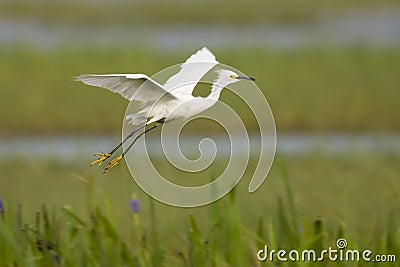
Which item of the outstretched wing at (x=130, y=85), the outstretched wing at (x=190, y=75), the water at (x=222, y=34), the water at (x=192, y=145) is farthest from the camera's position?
the water at (x=222, y=34)

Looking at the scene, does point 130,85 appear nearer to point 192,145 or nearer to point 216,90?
point 216,90

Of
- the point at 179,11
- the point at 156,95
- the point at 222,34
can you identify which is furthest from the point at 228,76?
the point at 179,11

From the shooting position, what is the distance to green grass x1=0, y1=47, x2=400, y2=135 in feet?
33.1

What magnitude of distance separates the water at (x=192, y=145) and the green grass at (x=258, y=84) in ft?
0.92

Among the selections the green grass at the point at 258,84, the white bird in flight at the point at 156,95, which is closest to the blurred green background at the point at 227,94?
the green grass at the point at 258,84

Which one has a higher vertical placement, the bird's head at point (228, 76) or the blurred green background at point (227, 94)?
the bird's head at point (228, 76)

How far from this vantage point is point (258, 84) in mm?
10875

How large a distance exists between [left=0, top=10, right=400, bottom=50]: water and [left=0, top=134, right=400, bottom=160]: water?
3434 mm

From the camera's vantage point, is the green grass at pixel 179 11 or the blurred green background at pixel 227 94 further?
the green grass at pixel 179 11

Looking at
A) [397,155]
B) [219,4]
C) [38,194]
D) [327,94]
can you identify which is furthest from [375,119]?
[219,4]

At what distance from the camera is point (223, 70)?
10.7ft

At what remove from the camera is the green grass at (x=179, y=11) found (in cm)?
1697

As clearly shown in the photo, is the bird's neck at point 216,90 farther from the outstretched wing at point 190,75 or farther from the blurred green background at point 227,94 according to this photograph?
the blurred green background at point 227,94

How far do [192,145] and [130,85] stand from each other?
5430 mm
